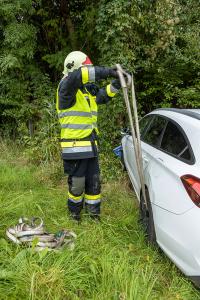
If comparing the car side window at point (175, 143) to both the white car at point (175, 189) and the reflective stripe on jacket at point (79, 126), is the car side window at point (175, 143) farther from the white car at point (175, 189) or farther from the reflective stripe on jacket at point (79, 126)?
the reflective stripe on jacket at point (79, 126)

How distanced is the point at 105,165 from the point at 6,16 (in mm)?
3366

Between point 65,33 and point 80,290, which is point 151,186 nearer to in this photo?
point 80,290

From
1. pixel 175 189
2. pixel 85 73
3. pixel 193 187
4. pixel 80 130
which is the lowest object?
pixel 175 189

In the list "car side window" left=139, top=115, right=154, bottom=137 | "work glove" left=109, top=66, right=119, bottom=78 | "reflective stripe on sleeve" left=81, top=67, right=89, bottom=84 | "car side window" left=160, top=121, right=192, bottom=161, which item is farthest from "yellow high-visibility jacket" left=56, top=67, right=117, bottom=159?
"car side window" left=139, top=115, right=154, bottom=137

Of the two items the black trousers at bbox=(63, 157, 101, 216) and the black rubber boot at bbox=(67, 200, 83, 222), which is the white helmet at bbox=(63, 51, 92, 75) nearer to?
the black trousers at bbox=(63, 157, 101, 216)

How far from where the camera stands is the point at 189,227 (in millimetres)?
2842

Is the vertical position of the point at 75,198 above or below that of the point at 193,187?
below

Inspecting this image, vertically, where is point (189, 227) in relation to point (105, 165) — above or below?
above

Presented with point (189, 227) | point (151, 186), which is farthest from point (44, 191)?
point (189, 227)

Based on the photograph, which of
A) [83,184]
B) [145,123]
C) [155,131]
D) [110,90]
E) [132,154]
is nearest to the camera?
[110,90]

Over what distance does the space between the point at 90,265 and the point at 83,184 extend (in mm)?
1370

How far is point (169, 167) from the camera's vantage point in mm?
3359

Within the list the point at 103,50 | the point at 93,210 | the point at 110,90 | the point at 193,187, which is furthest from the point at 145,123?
the point at 193,187

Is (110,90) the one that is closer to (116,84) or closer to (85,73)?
(116,84)
